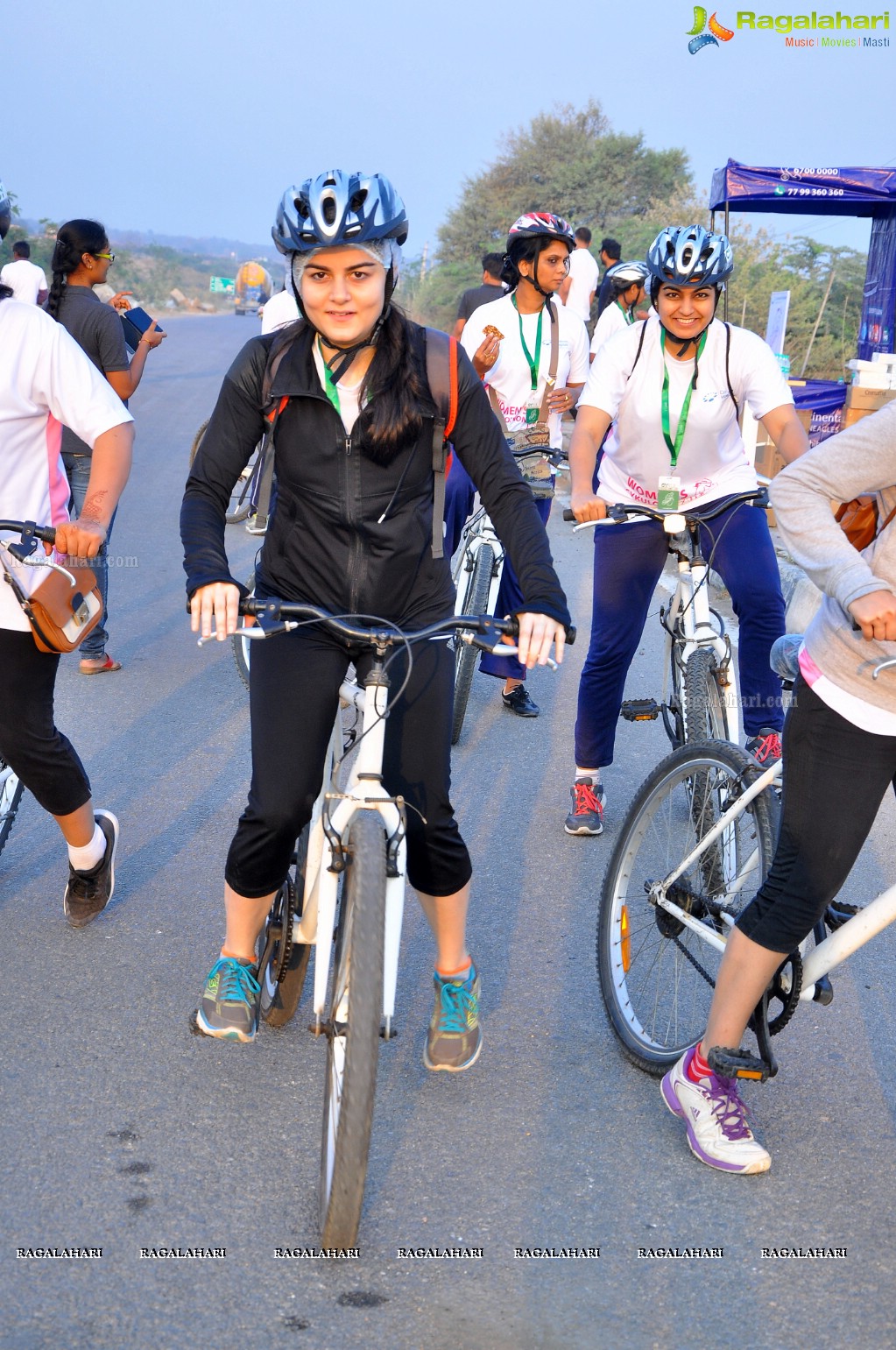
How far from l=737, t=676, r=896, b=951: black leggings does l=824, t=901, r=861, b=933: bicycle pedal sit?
215 mm

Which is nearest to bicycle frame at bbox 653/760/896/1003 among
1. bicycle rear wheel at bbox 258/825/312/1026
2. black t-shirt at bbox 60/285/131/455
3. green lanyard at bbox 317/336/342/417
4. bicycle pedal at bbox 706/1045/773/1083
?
bicycle pedal at bbox 706/1045/773/1083

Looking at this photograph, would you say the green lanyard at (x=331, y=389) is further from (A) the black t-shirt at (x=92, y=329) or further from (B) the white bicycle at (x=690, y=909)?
(A) the black t-shirt at (x=92, y=329)

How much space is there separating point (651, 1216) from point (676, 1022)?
2.87ft

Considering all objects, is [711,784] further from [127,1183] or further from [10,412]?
[10,412]

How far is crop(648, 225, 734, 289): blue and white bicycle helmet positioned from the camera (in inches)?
187

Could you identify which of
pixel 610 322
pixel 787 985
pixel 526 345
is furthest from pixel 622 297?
pixel 787 985

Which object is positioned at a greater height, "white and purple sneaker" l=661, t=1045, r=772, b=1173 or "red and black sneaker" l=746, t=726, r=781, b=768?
"red and black sneaker" l=746, t=726, r=781, b=768

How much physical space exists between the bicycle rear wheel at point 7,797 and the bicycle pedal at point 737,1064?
8.45ft

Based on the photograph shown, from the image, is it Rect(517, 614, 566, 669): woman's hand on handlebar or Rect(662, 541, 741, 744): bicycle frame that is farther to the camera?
Rect(662, 541, 741, 744): bicycle frame

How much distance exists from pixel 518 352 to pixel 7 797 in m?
3.59

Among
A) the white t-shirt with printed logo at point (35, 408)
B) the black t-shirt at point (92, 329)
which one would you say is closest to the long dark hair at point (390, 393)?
the white t-shirt with printed logo at point (35, 408)

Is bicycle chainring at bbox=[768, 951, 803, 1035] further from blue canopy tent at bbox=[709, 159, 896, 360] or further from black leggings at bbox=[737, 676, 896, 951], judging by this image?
blue canopy tent at bbox=[709, 159, 896, 360]

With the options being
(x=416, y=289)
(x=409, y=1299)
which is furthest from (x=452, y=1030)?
(x=416, y=289)

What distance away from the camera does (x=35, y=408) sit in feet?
12.6
